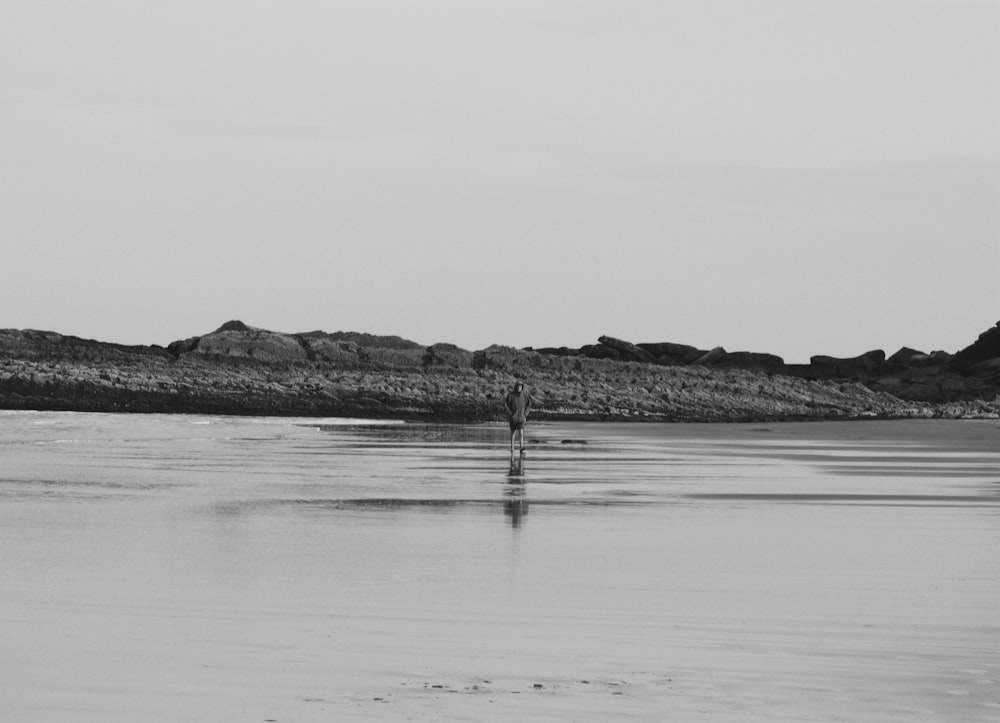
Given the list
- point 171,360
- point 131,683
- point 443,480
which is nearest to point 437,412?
point 171,360

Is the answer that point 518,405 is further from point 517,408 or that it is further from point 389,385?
point 389,385

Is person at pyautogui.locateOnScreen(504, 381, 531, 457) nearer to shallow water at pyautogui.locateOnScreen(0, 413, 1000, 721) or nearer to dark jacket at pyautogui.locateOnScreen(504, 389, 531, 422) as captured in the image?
dark jacket at pyautogui.locateOnScreen(504, 389, 531, 422)

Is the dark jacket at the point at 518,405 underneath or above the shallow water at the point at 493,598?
above

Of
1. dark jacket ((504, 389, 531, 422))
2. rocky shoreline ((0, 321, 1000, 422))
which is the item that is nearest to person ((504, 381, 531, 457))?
dark jacket ((504, 389, 531, 422))

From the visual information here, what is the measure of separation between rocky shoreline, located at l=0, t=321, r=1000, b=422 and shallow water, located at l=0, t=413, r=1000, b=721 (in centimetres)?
3539

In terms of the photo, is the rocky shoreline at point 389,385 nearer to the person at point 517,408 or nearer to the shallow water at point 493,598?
the person at point 517,408

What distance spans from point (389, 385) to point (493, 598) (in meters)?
56.7

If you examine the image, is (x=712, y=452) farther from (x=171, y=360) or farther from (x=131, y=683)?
(x=171, y=360)

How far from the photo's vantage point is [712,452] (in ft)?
94.0

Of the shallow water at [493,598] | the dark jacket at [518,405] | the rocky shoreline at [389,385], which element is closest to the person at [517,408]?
the dark jacket at [518,405]

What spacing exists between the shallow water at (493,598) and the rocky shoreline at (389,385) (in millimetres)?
35391

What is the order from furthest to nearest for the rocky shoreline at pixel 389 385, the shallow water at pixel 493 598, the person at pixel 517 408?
the rocky shoreline at pixel 389 385 < the person at pixel 517 408 < the shallow water at pixel 493 598

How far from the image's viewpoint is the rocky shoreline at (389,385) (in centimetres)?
5869

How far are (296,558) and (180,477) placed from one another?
909 cm
